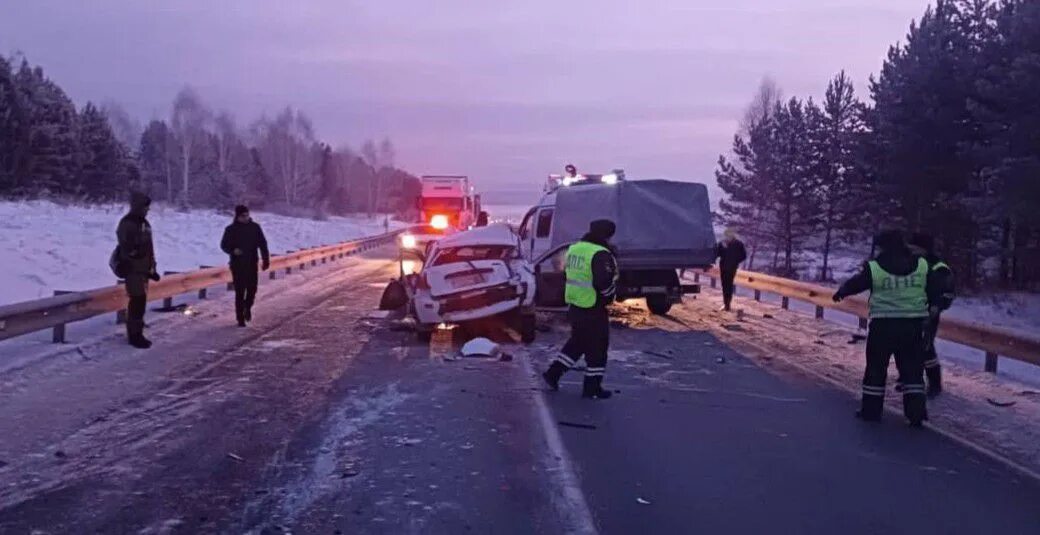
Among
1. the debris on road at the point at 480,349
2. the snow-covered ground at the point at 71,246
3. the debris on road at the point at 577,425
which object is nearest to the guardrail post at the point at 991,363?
the debris on road at the point at 480,349

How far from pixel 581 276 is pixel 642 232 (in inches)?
289

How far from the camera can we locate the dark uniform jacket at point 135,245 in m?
11.8

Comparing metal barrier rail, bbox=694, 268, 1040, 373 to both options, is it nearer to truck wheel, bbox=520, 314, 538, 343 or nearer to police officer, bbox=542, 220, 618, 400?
police officer, bbox=542, 220, 618, 400

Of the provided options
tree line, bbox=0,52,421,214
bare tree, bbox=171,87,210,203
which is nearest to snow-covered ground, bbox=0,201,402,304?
tree line, bbox=0,52,421,214

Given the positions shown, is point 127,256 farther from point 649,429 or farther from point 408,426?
point 649,429

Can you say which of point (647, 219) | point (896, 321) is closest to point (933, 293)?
point (896, 321)

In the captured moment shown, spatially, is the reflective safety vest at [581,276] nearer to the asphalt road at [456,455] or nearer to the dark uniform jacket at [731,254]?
the asphalt road at [456,455]

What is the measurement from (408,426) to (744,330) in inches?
350

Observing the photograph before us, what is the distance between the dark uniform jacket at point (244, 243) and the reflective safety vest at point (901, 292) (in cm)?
900

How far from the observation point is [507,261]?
13984 millimetres

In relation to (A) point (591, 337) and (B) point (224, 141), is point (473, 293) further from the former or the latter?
(B) point (224, 141)

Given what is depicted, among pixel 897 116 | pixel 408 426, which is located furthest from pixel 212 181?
pixel 408 426

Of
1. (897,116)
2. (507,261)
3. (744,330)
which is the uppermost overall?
(897,116)

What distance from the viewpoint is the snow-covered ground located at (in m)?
20.2
